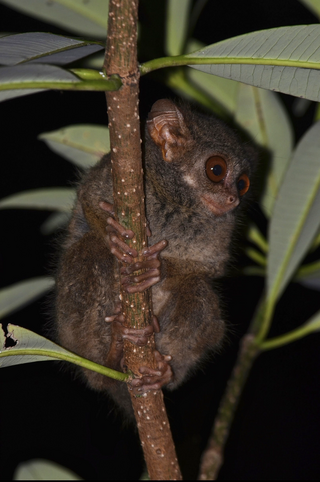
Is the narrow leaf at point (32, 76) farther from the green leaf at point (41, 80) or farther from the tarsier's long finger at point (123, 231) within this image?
the tarsier's long finger at point (123, 231)

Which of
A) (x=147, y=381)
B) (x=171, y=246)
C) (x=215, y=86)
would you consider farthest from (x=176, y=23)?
(x=147, y=381)

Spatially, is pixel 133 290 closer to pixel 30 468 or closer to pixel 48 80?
pixel 48 80

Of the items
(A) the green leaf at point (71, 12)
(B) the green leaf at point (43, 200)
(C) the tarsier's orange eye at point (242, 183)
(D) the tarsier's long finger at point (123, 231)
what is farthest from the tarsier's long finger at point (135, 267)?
(A) the green leaf at point (71, 12)

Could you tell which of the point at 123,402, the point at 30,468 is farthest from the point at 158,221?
the point at 30,468

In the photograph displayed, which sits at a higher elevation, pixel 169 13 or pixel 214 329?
pixel 169 13

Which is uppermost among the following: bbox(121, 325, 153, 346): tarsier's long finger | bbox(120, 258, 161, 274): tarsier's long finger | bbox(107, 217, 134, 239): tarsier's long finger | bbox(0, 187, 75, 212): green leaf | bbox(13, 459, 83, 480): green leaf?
bbox(107, 217, 134, 239): tarsier's long finger

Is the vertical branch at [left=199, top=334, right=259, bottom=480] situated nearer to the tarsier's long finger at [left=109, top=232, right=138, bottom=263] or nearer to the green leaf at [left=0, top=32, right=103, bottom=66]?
the tarsier's long finger at [left=109, top=232, right=138, bottom=263]

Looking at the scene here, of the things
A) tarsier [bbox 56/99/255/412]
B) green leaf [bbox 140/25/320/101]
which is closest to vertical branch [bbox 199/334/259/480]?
tarsier [bbox 56/99/255/412]
